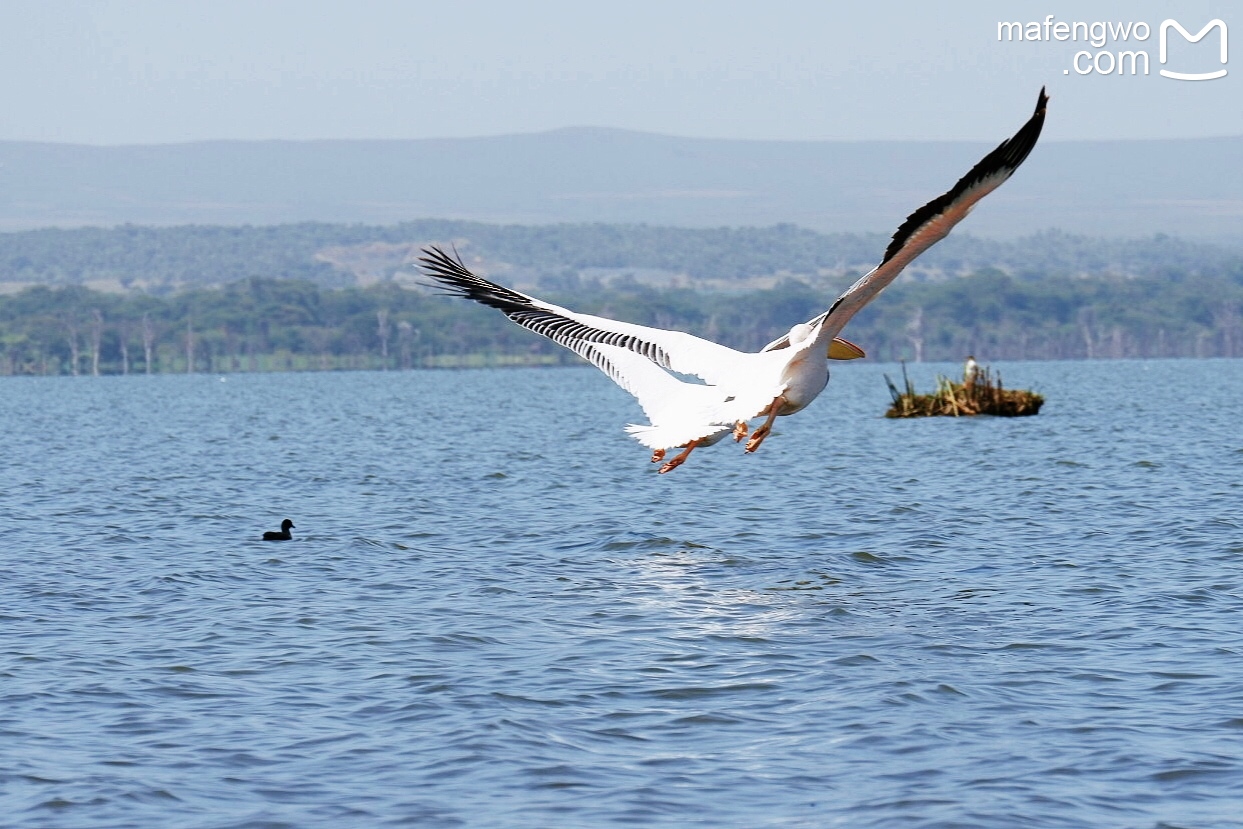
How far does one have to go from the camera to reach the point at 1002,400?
50.2 metres

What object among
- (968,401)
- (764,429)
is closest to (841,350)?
(764,429)

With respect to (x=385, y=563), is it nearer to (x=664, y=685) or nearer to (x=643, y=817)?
(x=664, y=685)

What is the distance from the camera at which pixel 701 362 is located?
17.0m

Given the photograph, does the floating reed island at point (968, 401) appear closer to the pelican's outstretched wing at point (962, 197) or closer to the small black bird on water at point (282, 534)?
the small black bird on water at point (282, 534)

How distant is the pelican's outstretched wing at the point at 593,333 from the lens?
55.8 ft

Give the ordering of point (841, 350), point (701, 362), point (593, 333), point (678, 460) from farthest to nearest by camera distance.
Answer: point (593, 333) < point (701, 362) < point (841, 350) < point (678, 460)

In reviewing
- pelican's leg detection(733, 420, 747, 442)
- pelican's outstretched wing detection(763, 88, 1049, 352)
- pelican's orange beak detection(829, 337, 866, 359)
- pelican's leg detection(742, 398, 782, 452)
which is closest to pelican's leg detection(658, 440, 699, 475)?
pelican's leg detection(733, 420, 747, 442)

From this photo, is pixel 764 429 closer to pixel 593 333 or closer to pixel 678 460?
pixel 678 460

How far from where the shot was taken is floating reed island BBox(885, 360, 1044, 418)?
48594mm

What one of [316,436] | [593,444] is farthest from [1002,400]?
[316,436]

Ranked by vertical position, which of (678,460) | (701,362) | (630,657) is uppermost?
(701,362)

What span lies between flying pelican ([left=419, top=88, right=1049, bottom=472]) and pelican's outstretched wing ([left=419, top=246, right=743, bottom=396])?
0.03 ft

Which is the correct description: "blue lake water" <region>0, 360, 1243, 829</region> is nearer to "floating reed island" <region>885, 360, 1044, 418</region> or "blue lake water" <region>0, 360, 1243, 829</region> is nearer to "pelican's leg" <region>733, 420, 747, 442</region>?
"pelican's leg" <region>733, 420, 747, 442</region>

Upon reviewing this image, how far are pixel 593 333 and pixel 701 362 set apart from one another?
1.38m
